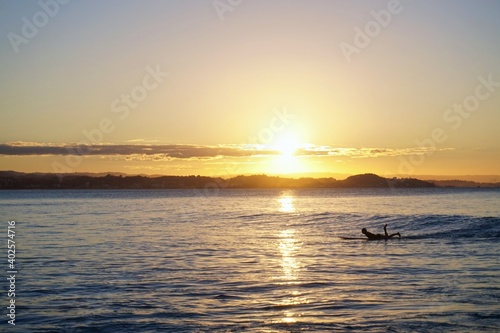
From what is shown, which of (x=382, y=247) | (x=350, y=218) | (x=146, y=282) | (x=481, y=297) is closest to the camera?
(x=481, y=297)

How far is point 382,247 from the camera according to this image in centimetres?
3309

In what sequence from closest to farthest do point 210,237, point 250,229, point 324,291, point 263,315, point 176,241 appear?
point 263,315 → point 324,291 → point 176,241 → point 210,237 → point 250,229

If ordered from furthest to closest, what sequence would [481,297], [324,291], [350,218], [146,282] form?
1. [350,218]
2. [146,282]
3. [324,291]
4. [481,297]

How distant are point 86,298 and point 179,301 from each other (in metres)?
3.23

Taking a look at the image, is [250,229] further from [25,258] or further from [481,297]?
[481,297]

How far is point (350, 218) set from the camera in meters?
61.0

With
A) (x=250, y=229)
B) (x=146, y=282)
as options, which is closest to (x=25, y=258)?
(x=146, y=282)

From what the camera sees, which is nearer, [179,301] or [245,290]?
[179,301]

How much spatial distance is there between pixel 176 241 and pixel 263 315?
72.9 feet

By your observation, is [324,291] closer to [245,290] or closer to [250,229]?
[245,290]

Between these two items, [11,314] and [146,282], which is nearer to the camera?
[11,314]

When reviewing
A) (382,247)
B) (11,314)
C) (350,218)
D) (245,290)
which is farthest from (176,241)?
(350,218)

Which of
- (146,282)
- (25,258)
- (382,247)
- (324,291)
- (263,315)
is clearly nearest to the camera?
(263,315)

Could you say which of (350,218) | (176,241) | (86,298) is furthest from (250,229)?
(86,298)
